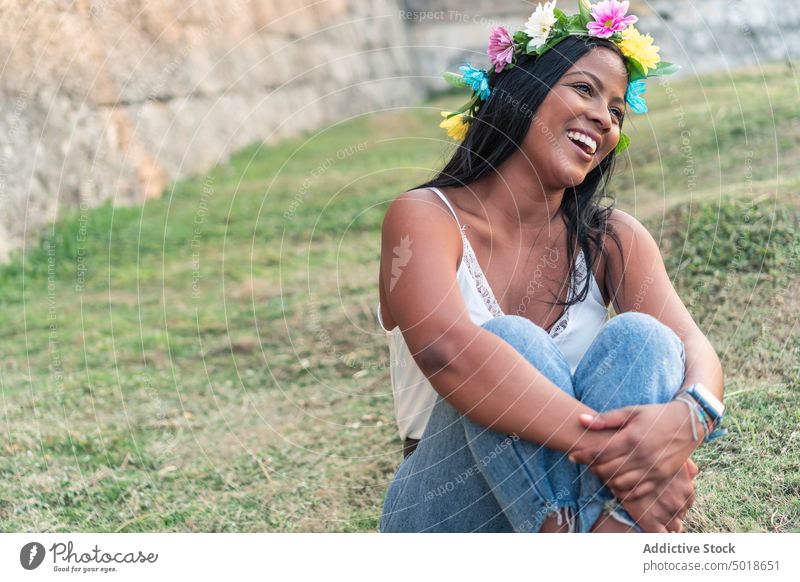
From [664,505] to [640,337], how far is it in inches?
11.4

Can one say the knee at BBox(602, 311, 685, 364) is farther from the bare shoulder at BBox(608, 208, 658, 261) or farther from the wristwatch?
the bare shoulder at BBox(608, 208, 658, 261)

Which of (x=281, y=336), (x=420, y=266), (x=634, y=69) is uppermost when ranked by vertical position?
(x=634, y=69)

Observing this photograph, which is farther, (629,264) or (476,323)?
(629,264)

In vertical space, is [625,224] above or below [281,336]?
above

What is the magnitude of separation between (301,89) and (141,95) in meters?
1.89

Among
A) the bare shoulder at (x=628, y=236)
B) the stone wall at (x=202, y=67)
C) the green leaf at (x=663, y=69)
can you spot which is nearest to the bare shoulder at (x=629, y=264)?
the bare shoulder at (x=628, y=236)

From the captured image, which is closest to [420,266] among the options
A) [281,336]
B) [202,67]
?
[281,336]

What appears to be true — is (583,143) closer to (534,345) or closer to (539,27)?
(539,27)

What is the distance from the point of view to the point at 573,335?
6.84 feet

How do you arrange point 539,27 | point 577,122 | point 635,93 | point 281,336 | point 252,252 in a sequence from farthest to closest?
point 252,252
point 281,336
point 635,93
point 539,27
point 577,122

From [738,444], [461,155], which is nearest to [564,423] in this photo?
[461,155]

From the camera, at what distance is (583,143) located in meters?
2.06

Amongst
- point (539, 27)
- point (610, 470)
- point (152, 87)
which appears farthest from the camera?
point (152, 87)

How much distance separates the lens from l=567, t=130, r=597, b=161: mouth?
2049 millimetres
